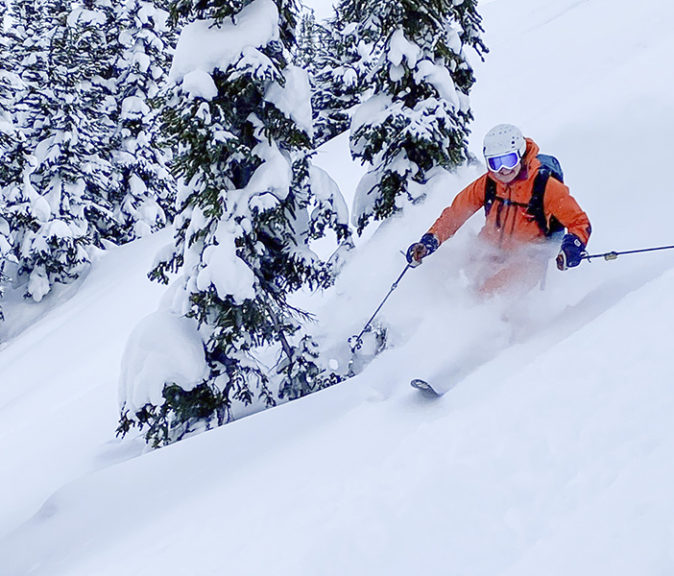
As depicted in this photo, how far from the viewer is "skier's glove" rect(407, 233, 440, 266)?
6793mm

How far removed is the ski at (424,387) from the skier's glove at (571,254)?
169cm

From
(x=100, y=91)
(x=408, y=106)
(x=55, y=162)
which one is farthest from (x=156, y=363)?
(x=100, y=91)

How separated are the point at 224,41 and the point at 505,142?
332 centimetres

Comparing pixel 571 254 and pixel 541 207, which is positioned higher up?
pixel 541 207

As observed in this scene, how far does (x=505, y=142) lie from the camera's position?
602 centimetres

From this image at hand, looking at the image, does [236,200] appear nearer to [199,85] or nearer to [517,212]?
[199,85]

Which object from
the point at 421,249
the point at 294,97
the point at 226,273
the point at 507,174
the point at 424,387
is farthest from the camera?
the point at 294,97

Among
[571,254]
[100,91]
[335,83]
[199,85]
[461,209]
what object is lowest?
[571,254]

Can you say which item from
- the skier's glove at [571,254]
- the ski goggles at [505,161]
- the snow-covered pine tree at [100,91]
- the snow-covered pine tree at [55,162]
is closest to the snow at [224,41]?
the ski goggles at [505,161]

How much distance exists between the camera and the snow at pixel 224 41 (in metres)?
6.87

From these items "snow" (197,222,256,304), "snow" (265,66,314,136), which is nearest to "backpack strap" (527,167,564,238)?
"snow" (265,66,314,136)

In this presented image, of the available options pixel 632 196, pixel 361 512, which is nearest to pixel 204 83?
pixel 361 512

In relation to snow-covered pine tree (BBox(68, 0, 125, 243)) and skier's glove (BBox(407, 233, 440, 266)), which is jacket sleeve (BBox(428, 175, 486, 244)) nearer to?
skier's glove (BBox(407, 233, 440, 266))

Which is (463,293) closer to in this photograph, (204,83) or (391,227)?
(391,227)
